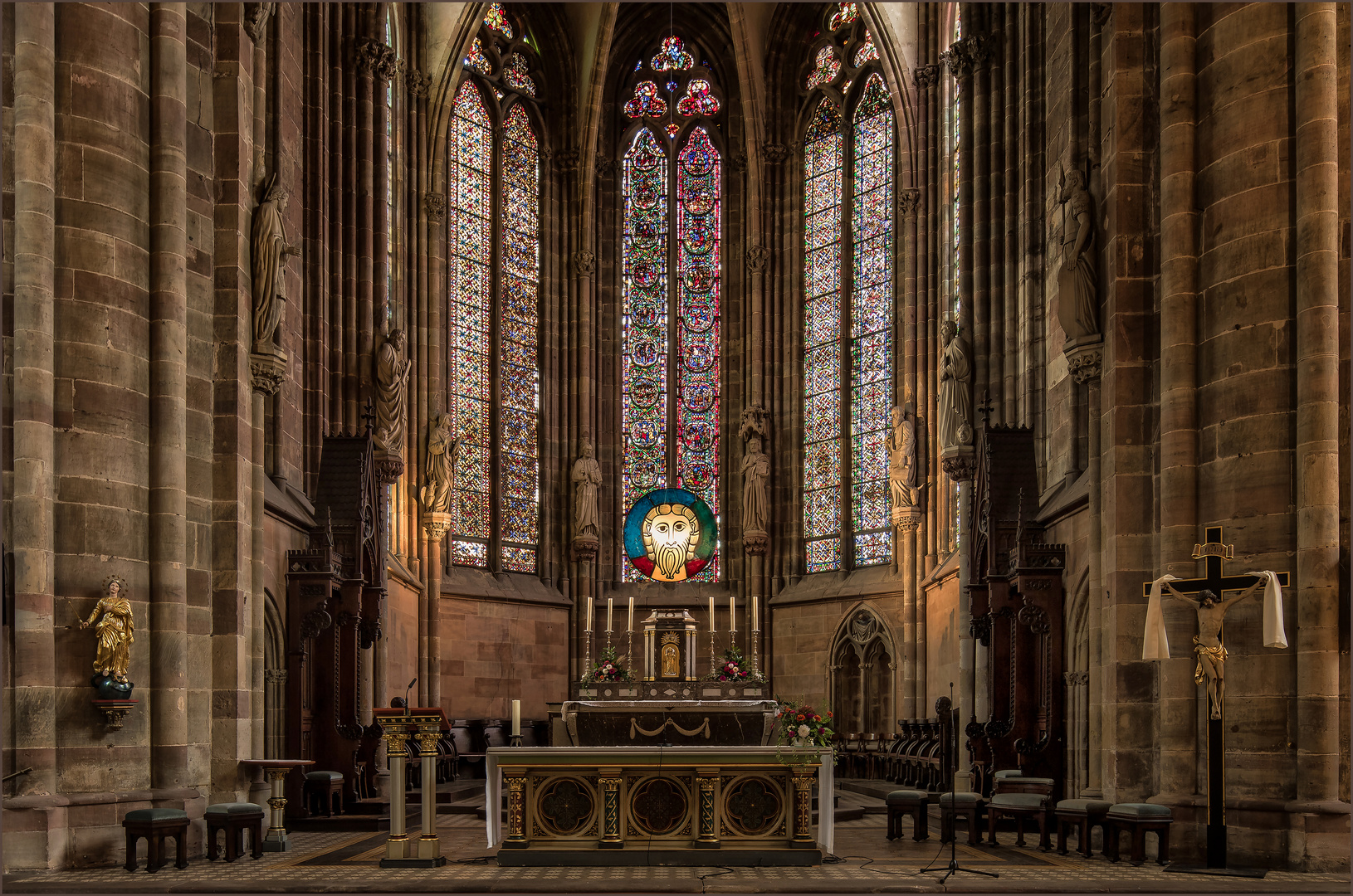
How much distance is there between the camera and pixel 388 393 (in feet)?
74.0

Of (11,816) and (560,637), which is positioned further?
(560,637)

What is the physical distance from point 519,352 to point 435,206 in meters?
3.72

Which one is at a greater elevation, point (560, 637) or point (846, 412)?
point (846, 412)

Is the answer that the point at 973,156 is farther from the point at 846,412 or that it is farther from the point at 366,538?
the point at 366,538

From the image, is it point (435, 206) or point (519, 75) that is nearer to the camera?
point (435, 206)

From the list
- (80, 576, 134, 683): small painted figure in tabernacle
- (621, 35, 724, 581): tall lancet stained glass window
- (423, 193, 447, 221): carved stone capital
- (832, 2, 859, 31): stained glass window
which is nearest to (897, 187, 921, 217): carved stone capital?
(832, 2, 859, 31): stained glass window

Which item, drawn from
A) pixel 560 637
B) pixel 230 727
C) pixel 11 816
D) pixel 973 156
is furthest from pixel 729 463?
pixel 11 816

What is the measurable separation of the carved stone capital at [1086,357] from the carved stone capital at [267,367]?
7.91m

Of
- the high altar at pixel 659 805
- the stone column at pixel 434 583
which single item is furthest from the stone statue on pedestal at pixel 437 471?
the high altar at pixel 659 805

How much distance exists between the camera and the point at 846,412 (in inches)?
1157

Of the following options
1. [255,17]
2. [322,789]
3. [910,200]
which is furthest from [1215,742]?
[910,200]

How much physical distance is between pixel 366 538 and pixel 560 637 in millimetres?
11585

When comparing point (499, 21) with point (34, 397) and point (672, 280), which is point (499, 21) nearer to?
point (672, 280)

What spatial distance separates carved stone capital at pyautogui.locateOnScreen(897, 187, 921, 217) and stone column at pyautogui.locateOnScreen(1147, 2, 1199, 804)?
13.7m
